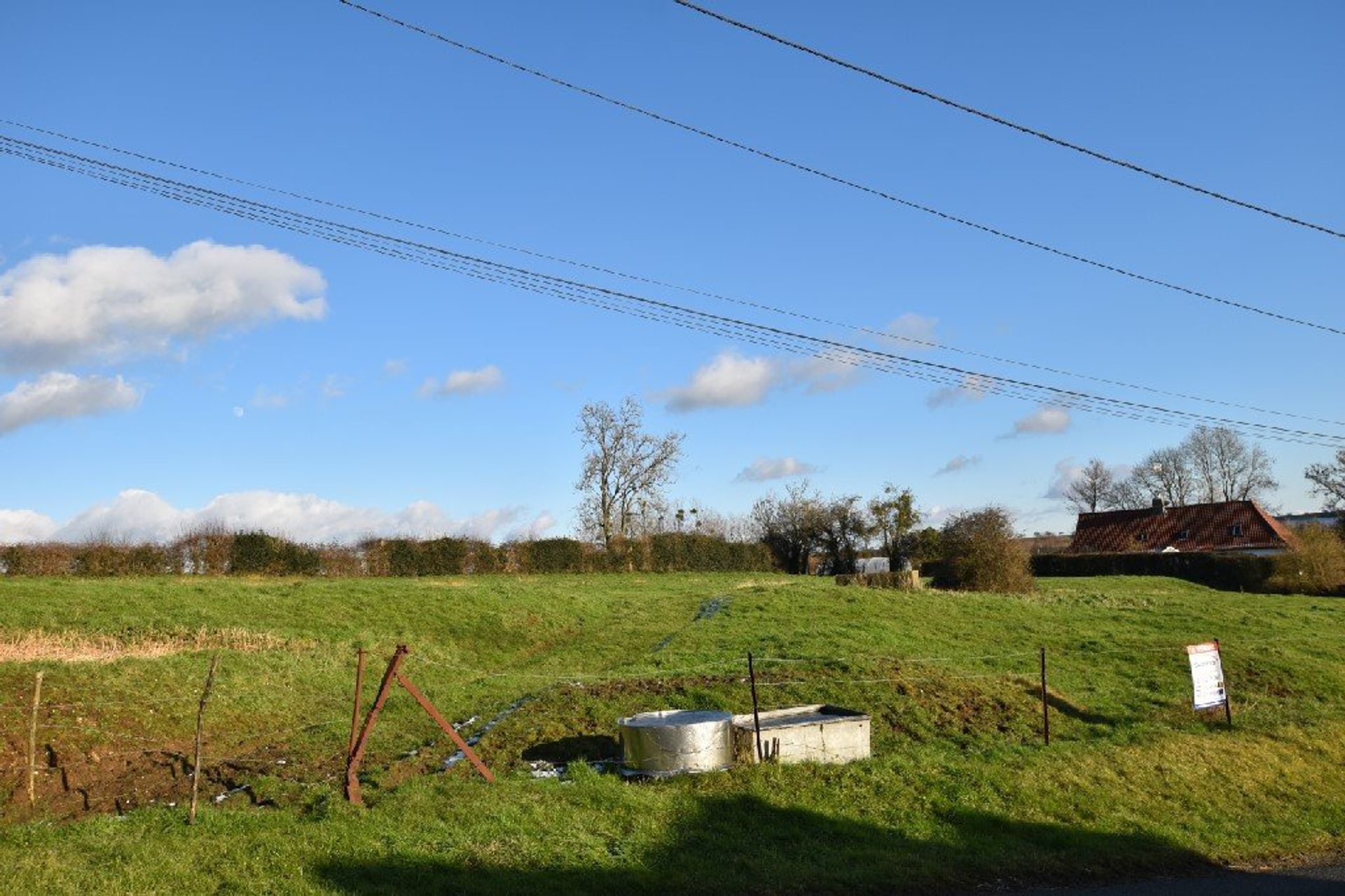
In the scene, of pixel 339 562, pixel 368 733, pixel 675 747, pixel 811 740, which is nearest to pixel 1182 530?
pixel 339 562

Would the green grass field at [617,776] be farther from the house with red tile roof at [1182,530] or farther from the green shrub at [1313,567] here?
the house with red tile roof at [1182,530]

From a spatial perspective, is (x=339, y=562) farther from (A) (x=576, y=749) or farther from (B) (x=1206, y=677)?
(B) (x=1206, y=677)

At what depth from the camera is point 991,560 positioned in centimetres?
4800

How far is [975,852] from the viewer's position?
12852 mm

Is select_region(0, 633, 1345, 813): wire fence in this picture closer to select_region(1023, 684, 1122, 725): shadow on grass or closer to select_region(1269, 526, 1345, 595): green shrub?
select_region(1023, 684, 1122, 725): shadow on grass

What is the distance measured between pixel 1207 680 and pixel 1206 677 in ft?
0.14

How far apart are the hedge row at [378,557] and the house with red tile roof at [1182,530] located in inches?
1385

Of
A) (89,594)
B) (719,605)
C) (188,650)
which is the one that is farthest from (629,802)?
(89,594)

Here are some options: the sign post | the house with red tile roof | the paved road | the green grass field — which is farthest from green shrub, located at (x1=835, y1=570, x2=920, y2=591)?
the house with red tile roof

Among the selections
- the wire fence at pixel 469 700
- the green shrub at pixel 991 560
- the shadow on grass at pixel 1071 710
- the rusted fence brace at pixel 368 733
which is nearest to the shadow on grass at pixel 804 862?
the rusted fence brace at pixel 368 733

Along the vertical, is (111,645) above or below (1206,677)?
above

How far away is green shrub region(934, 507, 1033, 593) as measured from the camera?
4775cm

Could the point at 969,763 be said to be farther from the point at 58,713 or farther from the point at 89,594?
the point at 89,594

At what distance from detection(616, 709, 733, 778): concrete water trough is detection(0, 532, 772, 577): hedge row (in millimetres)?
34515
